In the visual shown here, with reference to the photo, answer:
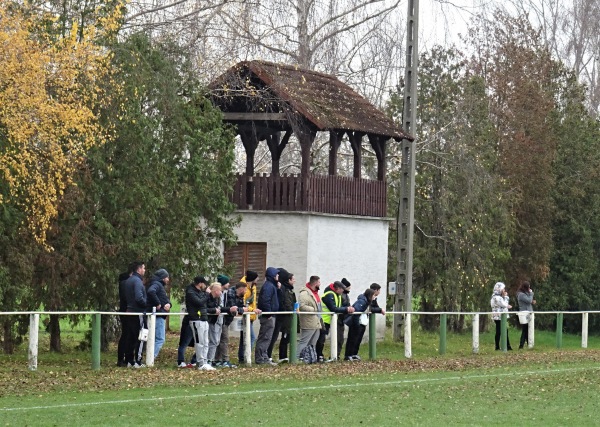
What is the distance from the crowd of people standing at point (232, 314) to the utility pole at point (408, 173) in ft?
12.3

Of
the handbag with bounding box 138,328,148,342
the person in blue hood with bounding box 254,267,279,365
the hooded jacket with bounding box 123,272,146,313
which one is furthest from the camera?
the person in blue hood with bounding box 254,267,279,365

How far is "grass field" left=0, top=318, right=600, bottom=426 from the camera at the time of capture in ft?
56.1

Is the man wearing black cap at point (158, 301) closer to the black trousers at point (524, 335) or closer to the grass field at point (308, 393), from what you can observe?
the grass field at point (308, 393)

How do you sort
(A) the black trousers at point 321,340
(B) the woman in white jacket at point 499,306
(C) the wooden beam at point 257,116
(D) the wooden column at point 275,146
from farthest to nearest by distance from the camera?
(D) the wooden column at point 275,146
(C) the wooden beam at point 257,116
(B) the woman in white jacket at point 499,306
(A) the black trousers at point 321,340

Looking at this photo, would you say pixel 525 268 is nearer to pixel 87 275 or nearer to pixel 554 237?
pixel 554 237

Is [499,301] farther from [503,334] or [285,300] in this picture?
[285,300]

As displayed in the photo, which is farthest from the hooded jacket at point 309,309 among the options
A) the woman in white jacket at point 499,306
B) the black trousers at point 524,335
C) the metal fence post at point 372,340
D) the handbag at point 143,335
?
the black trousers at point 524,335

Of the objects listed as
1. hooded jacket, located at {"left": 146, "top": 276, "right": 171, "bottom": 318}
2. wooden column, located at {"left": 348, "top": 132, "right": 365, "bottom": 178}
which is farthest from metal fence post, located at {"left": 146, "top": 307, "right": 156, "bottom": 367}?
wooden column, located at {"left": 348, "top": 132, "right": 365, "bottom": 178}

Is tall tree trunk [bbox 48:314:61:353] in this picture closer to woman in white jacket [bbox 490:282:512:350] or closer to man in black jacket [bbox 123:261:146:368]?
man in black jacket [bbox 123:261:146:368]

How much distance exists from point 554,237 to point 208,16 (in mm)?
19039

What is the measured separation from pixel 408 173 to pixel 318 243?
13.1ft

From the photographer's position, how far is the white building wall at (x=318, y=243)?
36.4 meters

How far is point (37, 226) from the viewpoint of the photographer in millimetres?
27469

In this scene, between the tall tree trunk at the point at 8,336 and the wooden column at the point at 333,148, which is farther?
the wooden column at the point at 333,148
